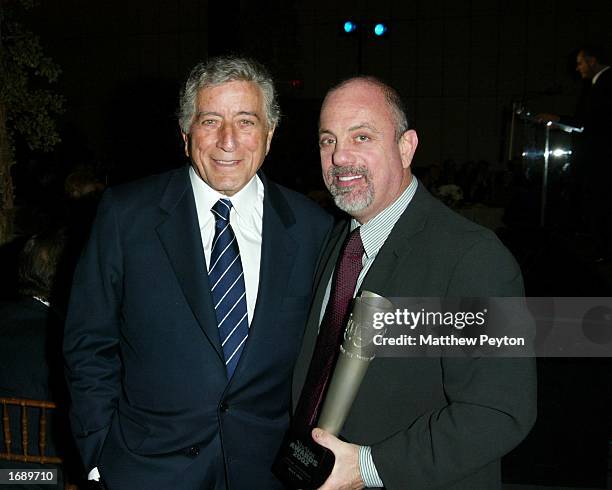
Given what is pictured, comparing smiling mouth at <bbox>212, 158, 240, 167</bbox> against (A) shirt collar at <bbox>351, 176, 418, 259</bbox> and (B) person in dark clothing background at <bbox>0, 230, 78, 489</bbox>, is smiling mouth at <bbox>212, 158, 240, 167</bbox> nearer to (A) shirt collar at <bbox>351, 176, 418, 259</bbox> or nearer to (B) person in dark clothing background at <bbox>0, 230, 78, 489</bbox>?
(A) shirt collar at <bbox>351, 176, 418, 259</bbox>

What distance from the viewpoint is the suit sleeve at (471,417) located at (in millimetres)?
1297

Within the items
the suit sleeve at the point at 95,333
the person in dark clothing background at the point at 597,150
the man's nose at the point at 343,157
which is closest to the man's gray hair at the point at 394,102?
the man's nose at the point at 343,157

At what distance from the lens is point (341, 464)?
132cm

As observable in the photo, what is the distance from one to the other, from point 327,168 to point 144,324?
26.2 inches

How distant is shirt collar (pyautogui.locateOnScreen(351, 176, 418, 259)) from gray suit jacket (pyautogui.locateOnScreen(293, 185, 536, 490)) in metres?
0.08

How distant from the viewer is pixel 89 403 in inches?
67.6

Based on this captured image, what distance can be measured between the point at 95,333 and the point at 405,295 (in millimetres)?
879

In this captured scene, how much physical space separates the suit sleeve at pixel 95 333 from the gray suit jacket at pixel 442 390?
27.6 inches

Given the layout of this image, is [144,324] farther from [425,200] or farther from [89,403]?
[425,200]

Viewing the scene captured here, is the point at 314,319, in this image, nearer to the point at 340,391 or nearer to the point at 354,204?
the point at 354,204

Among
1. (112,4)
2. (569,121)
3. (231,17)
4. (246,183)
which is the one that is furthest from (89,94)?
(246,183)

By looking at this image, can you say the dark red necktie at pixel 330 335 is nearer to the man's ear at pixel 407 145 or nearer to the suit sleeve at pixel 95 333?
the man's ear at pixel 407 145

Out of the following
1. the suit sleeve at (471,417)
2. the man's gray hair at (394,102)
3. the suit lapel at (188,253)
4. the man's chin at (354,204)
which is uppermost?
the man's gray hair at (394,102)

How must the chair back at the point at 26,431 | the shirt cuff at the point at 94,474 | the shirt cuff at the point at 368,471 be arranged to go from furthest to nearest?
the chair back at the point at 26,431
the shirt cuff at the point at 94,474
the shirt cuff at the point at 368,471
